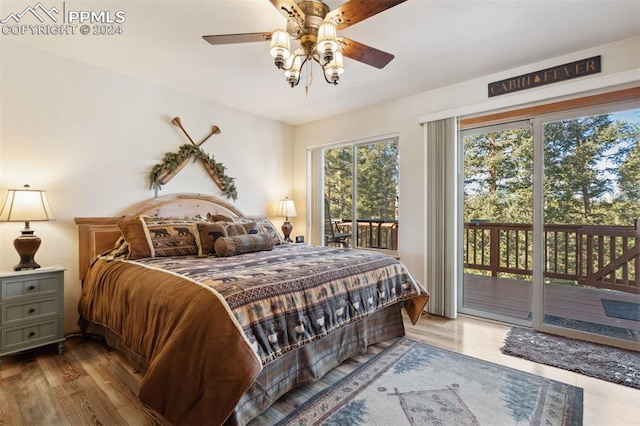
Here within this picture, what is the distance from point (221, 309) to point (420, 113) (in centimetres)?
323

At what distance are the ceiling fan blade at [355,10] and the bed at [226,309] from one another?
161cm

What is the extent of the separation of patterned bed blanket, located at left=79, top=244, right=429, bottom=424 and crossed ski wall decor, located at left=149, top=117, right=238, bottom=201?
117 centimetres

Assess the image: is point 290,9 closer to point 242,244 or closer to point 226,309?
point 226,309

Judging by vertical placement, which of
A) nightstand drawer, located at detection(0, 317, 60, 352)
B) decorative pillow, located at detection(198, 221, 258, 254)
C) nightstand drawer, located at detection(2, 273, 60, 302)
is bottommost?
nightstand drawer, located at detection(0, 317, 60, 352)

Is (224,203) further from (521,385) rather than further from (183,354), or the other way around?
(521,385)

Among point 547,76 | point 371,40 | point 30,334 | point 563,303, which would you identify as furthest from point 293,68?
point 563,303

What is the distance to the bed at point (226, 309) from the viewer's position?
4.90 ft

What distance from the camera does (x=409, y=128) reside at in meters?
3.84

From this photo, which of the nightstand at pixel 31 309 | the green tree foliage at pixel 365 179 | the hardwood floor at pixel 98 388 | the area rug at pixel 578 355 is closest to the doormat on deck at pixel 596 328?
the area rug at pixel 578 355

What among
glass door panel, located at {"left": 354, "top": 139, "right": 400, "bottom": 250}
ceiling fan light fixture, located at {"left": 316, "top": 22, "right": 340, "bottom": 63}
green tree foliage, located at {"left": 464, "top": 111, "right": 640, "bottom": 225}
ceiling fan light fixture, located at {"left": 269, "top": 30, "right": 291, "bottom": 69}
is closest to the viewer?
ceiling fan light fixture, located at {"left": 316, "top": 22, "right": 340, "bottom": 63}

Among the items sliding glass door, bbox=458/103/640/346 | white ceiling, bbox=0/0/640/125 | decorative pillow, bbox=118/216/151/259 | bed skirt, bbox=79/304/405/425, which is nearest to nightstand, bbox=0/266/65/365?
bed skirt, bbox=79/304/405/425

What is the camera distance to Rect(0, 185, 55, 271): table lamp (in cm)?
239

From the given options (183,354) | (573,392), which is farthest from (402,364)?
(183,354)

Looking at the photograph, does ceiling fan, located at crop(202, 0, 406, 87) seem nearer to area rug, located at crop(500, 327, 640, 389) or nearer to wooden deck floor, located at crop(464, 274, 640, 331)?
area rug, located at crop(500, 327, 640, 389)
